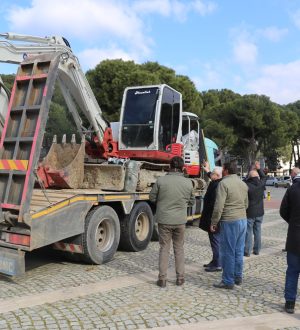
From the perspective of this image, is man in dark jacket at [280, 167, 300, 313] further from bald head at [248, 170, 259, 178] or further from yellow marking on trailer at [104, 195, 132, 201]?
yellow marking on trailer at [104, 195, 132, 201]

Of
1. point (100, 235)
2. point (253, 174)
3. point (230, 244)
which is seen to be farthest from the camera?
point (253, 174)

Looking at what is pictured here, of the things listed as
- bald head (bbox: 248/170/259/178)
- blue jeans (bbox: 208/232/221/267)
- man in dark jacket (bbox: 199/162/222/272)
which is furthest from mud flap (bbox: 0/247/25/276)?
bald head (bbox: 248/170/259/178)

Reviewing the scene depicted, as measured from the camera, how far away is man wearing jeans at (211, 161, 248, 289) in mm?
5797

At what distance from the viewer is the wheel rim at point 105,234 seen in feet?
23.9

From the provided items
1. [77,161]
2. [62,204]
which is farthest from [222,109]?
[62,204]

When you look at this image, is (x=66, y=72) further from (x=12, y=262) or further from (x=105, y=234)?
(x=12, y=262)

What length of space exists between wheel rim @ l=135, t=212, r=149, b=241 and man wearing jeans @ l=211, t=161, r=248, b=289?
113 inches

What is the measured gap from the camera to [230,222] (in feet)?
19.1

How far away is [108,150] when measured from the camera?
9992 millimetres

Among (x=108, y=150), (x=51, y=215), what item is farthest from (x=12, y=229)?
(x=108, y=150)

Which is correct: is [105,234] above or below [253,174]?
below

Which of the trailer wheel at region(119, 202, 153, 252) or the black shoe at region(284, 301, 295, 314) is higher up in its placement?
the trailer wheel at region(119, 202, 153, 252)

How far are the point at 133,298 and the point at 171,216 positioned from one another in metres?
1.25

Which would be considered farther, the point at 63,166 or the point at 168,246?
the point at 63,166
